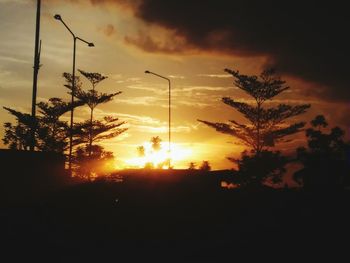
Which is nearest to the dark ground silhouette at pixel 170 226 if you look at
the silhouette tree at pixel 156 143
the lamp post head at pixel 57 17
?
the lamp post head at pixel 57 17

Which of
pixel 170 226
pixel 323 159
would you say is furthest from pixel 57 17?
pixel 323 159

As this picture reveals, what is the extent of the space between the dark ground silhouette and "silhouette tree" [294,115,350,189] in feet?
54.5

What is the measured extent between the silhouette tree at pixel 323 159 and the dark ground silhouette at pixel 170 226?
16607 mm

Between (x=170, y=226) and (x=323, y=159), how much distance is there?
1266 inches

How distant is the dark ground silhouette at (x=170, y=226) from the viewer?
495 inches

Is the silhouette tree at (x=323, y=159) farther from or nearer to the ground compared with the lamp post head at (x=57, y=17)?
nearer to the ground

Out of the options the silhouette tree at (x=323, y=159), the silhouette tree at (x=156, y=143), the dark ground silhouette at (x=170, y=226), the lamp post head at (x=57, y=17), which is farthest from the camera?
the silhouette tree at (x=156, y=143)

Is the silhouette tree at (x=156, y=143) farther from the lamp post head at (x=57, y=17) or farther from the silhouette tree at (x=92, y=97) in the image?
the lamp post head at (x=57, y=17)

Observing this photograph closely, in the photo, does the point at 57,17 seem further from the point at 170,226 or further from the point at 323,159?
the point at 323,159

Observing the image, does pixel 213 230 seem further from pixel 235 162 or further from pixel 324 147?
pixel 324 147

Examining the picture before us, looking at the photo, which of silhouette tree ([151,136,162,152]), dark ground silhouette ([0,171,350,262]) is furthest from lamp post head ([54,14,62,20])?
silhouette tree ([151,136,162,152])

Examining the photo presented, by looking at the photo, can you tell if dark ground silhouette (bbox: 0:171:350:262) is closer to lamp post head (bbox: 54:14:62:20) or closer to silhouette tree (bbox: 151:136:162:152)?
lamp post head (bbox: 54:14:62:20)

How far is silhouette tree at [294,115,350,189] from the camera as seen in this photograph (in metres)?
38.8

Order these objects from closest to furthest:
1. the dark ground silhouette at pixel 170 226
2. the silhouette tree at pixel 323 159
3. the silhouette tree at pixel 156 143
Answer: the dark ground silhouette at pixel 170 226 → the silhouette tree at pixel 323 159 → the silhouette tree at pixel 156 143
